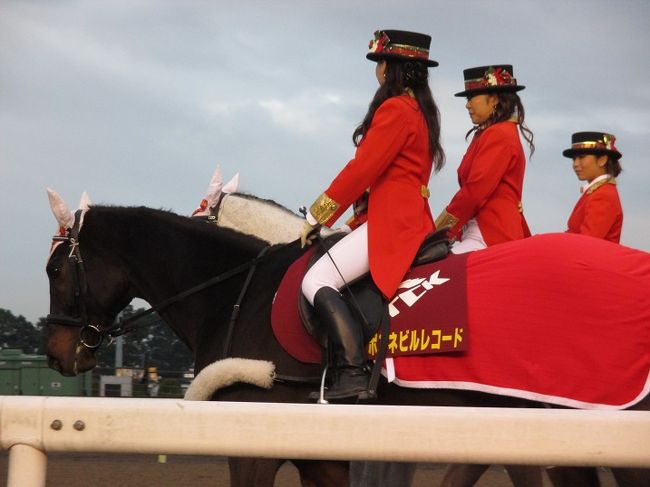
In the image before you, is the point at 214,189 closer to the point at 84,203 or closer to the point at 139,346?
the point at 84,203

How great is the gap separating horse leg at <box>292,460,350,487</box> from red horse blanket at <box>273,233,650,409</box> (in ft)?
1.32

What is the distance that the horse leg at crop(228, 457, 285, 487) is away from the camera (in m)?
3.70

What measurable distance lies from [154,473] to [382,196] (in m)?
5.80

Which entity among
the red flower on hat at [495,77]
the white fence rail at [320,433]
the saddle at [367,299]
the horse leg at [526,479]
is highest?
the red flower on hat at [495,77]

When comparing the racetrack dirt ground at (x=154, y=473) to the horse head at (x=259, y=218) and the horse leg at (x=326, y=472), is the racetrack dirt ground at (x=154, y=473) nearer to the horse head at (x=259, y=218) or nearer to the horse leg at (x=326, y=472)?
the horse head at (x=259, y=218)

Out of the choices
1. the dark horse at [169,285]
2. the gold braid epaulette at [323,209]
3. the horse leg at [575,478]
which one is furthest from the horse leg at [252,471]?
the horse leg at [575,478]

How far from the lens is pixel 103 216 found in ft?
15.7

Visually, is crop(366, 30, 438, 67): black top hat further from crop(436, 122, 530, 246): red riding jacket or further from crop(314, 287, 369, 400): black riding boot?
crop(314, 287, 369, 400): black riding boot

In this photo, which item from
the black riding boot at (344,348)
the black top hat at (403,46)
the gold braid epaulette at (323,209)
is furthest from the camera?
the black top hat at (403,46)

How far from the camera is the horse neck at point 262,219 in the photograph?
5.42 meters

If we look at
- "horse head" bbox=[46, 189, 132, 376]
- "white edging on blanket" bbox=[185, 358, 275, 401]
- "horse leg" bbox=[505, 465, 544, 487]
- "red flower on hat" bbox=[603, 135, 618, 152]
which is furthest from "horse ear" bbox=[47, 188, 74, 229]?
"red flower on hat" bbox=[603, 135, 618, 152]

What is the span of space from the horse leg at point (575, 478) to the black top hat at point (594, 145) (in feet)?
9.18

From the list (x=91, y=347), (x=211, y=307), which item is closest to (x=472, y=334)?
(x=211, y=307)

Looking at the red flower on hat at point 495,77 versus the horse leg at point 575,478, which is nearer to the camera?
the horse leg at point 575,478
